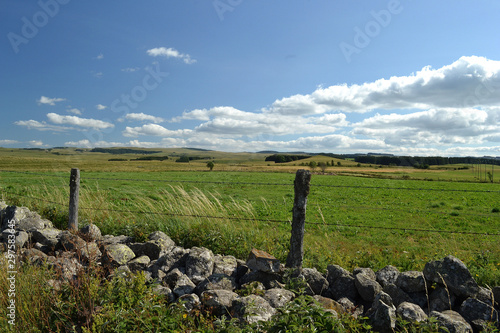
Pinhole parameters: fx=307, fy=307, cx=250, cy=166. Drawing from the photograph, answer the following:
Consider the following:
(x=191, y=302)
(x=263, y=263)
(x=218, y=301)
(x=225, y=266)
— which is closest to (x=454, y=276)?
(x=263, y=263)

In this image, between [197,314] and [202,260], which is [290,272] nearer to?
[202,260]

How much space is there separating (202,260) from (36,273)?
235cm

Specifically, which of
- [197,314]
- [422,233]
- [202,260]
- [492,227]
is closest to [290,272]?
[202,260]

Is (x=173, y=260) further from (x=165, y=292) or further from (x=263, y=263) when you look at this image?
(x=263, y=263)

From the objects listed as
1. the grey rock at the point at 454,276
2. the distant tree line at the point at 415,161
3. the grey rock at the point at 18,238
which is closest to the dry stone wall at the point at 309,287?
the grey rock at the point at 454,276

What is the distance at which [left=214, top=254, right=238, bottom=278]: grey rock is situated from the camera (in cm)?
497

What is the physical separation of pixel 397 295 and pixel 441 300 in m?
0.53

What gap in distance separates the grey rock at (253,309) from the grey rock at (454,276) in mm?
2259

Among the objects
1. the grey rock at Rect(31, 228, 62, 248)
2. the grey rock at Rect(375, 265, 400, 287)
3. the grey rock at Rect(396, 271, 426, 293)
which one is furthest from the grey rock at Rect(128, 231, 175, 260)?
the grey rock at Rect(396, 271, 426, 293)

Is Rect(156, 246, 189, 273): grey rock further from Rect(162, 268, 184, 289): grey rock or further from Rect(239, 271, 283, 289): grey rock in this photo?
Rect(239, 271, 283, 289): grey rock

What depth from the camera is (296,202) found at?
5.24 m

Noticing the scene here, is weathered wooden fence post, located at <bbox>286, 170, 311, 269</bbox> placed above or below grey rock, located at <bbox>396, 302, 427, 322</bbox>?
above

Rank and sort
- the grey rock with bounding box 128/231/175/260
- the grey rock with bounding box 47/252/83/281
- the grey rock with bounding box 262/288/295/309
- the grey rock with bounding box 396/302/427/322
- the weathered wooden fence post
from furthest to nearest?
the grey rock with bounding box 128/231/175/260, the weathered wooden fence post, the grey rock with bounding box 47/252/83/281, the grey rock with bounding box 262/288/295/309, the grey rock with bounding box 396/302/427/322

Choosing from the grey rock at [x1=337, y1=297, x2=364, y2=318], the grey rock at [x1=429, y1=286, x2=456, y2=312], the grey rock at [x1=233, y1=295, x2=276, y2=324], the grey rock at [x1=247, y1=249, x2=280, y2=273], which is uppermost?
the grey rock at [x1=247, y1=249, x2=280, y2=273]
